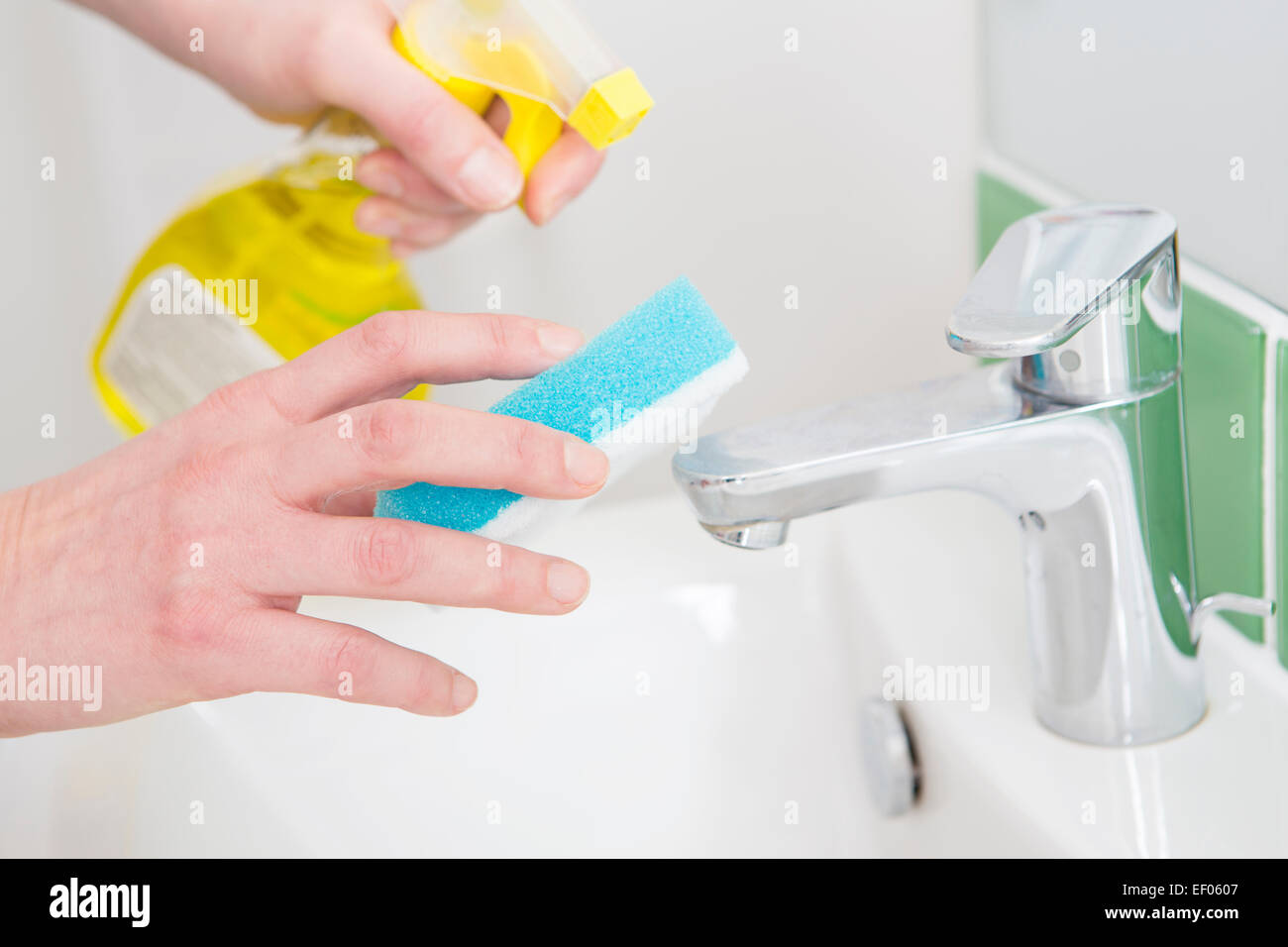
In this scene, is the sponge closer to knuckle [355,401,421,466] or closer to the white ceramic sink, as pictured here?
knuckle [355,401,421,466]

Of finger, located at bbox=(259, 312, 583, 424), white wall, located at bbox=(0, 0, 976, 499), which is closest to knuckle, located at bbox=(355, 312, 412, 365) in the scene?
finger, located at bbox=(259, 312, 583, 424)

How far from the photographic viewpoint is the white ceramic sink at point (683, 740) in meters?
0.45

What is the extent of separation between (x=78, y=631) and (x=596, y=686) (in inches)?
9.6

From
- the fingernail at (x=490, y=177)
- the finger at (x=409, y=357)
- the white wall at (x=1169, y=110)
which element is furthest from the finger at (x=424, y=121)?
the white wall at (x=1169, y=110)

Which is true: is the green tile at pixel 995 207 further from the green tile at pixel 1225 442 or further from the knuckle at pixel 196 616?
the knuckle at pixel 196 616

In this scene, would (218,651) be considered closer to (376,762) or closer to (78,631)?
(78,631)

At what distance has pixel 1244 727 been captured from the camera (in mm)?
440

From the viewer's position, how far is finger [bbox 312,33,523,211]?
0.47 meters

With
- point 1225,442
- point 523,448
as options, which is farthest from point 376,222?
point 1225,442

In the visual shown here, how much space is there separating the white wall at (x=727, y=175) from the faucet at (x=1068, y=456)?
228mm

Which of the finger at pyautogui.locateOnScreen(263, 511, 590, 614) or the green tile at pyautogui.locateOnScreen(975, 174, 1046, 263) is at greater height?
the green tile at pyautogui.locateOnScreen(975, 174, 1046, 263)

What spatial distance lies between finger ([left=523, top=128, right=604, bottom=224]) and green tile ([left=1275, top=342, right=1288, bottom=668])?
271mm

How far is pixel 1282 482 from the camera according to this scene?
0.44 metres
